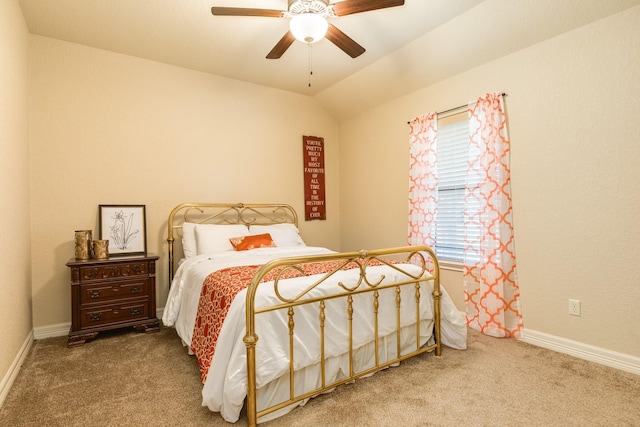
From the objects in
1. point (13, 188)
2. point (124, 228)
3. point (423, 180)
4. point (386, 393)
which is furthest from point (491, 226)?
point (13, 188)

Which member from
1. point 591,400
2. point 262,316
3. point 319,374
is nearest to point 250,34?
point 262,316

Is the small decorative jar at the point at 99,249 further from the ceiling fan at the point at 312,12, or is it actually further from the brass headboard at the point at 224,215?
the ceiling fan at the point at 312,12

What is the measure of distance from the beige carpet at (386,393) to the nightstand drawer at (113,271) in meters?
0.58

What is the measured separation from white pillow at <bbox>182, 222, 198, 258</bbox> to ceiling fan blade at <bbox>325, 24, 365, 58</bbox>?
2160 mm

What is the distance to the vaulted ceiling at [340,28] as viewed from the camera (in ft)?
8.09

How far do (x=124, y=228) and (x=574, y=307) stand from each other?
382 cm

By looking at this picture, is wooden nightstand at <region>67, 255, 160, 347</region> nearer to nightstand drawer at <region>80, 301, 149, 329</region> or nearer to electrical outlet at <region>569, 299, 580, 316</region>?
nightstand drawer at <region>80, 301, 149, 329</region>

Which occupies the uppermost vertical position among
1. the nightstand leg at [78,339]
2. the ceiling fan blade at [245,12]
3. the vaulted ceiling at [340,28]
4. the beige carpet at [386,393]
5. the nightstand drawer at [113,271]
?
the vaulted ceiling at [340,28]

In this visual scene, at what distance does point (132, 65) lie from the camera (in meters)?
3.30

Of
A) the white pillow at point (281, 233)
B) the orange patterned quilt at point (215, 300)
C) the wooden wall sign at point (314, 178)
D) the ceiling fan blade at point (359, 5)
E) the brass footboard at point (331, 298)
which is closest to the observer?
the brass footboard at point (331, 298)

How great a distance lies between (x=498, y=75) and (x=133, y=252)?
368cm

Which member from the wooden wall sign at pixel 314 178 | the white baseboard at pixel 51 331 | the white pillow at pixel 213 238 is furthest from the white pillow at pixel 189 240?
the wooden wall sign at pixel 314 178

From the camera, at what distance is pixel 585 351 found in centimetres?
233

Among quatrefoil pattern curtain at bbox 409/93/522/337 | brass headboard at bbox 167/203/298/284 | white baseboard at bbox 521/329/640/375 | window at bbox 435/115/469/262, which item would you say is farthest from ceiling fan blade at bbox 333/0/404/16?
white baseboard at bbox 521/329/640/375
